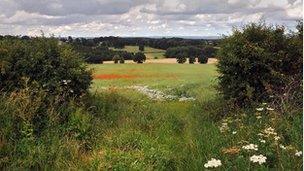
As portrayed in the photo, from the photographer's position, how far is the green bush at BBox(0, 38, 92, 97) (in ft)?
51.0

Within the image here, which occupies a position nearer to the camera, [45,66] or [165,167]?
[165,167]

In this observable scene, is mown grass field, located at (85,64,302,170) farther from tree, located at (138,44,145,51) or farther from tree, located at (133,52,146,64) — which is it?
tree, located at (138,44,145,51)

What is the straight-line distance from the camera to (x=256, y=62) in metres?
16.6

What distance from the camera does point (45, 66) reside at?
1581 centimetres

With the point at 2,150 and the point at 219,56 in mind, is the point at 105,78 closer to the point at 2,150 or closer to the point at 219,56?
the point at 219,56

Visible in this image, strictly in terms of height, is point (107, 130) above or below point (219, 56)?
below

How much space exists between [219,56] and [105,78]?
816 inches

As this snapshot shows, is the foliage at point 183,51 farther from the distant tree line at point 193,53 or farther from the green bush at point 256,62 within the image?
the green bush at point 256,62

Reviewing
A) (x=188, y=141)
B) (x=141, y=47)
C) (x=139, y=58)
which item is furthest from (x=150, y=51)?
(x=188, y=141)

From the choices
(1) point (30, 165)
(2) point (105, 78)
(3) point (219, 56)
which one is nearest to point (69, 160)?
(1) point (30, 165)

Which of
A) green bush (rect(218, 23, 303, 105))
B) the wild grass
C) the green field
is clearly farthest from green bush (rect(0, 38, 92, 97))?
the green field

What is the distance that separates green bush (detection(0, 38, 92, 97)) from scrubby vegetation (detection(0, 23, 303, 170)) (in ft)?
0.10

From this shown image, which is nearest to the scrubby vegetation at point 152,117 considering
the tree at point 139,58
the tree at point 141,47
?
the tree at point 139,58

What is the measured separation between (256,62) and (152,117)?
3613 millimetres
